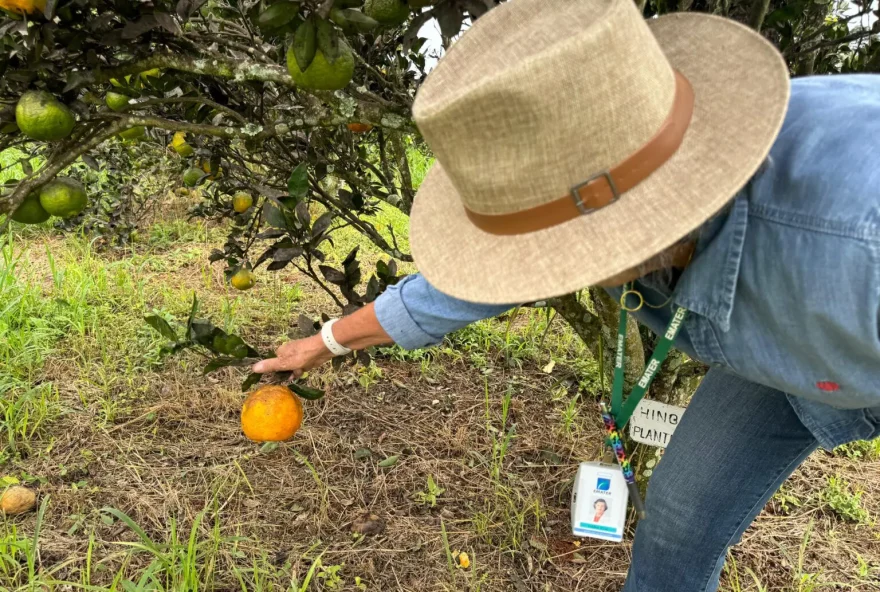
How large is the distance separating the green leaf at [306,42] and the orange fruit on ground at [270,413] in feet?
2.55

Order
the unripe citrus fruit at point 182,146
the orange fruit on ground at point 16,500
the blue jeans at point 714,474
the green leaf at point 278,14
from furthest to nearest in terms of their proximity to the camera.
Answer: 1. the unripe citrus fruit at point 182,146
2. the orange fruit on ground at point 16,500
3. the blue jeans at point 714,474
4. the green leaf at point 278,14

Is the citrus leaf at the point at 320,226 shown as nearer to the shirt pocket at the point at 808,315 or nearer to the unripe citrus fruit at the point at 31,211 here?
the unripe citrus fruit at the point at 31,211

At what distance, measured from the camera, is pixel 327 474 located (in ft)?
7.49

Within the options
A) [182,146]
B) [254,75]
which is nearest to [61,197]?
[254,75]

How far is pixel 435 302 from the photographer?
4.00 feet

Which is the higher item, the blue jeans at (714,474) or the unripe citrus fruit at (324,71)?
the unripe citrus fruit at (324,71)

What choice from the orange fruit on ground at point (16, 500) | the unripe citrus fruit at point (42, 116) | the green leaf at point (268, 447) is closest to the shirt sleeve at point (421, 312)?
the unripe citrus fruit at point (42, 116)

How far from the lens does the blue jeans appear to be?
1.33m

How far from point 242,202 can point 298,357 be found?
1358 millimetres

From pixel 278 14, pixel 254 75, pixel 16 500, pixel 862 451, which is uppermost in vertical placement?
pixel 278 14

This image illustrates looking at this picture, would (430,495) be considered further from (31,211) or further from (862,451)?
(862,451)

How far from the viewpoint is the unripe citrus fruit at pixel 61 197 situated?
5.11ft

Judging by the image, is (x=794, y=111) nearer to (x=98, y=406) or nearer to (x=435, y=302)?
(x=435, y=302)

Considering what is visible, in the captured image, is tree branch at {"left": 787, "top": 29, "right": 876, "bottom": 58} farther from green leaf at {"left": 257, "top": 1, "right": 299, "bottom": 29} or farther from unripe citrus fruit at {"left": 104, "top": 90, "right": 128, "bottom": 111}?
unripe citrus fruit at {"left": 104, "top": 90, "right": 128, "bottom": 111}
